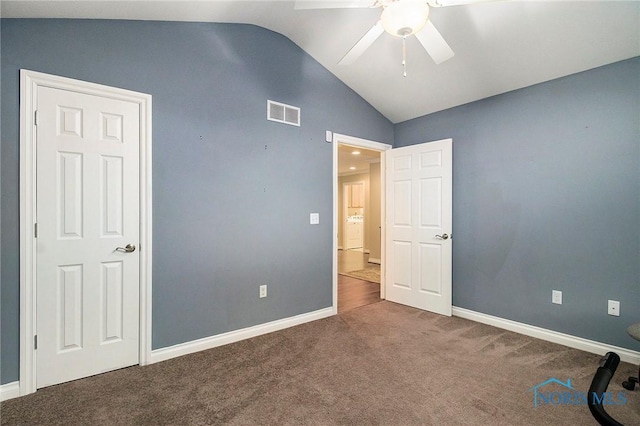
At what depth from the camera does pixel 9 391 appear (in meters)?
1.95

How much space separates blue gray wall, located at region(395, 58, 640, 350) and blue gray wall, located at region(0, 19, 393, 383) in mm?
1665

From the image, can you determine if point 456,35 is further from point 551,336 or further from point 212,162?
point 551,336

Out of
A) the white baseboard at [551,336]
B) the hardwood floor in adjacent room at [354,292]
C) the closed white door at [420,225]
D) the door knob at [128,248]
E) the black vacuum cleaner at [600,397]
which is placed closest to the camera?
the black vacuum cleaner at [600,397]

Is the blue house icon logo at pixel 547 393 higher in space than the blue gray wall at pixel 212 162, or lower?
lower

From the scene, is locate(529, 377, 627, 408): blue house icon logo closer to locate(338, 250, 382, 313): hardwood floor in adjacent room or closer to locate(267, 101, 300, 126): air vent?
locate(338, 250, 382, 313): hardwood floor in adjacent room

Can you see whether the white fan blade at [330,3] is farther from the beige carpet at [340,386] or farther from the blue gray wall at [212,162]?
the beige carpet at [340,386]

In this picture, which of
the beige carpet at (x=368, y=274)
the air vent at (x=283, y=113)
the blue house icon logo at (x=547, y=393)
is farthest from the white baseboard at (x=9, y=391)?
the beige carpet at (x=368, y=274)

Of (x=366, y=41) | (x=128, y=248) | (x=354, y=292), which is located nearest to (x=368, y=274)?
→ (x=354, y=292)

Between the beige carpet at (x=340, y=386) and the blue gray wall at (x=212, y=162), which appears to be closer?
the beige carpet at (x=340, y=386)

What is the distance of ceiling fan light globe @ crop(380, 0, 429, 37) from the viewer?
158cm

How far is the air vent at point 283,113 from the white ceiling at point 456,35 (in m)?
0.73

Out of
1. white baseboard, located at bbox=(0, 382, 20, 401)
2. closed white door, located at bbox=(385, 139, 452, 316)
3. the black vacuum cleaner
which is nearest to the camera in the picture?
the black vacuum cleaner

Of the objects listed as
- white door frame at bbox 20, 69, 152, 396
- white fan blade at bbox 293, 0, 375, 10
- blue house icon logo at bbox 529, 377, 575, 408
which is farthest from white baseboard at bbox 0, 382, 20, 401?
blue house icon logo at bbox 529, 377, 575, 408

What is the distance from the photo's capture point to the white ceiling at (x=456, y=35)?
220 centimetres
